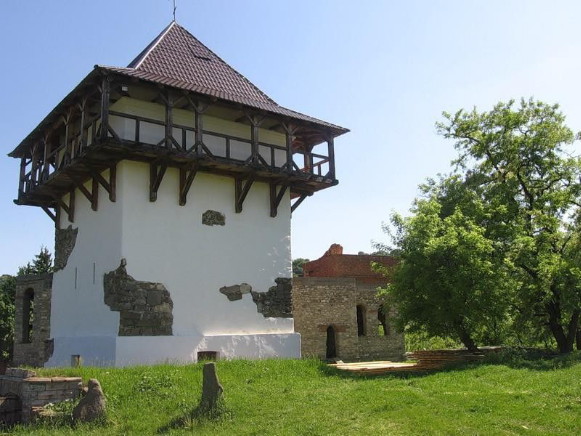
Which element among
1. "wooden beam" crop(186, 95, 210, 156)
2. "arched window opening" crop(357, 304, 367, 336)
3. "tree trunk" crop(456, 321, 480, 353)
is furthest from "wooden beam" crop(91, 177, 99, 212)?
"arched window opening" crop(357, 304, 367, 336)

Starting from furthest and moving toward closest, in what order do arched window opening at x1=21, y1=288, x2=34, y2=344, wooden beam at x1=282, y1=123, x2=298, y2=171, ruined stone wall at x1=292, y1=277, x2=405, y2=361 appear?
ruined stone wall at x1=292, y1=277, x2=405, y2=361, arched window opening at x1=21, y1=288, x2=34, y2=344, wooden beam at x1=282, y1=123, x2=298, y2=171

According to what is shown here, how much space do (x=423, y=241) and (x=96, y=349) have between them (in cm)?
790

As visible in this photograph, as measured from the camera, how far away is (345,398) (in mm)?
9305

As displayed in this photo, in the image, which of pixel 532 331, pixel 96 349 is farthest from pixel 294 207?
pixel 532 331

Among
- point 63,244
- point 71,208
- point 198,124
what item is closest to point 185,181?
point 198,124

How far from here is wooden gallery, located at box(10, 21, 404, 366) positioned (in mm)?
13227

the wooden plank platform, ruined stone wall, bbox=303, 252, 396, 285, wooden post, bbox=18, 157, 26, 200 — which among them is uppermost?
wooden post, bbox=18, 157, 26, 200

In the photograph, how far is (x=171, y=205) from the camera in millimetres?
14109

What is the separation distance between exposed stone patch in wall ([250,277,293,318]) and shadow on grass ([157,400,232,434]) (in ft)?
20.2

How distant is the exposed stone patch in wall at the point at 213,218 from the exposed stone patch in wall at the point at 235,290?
1587mm

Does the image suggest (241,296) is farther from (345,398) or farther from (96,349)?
(345,398)

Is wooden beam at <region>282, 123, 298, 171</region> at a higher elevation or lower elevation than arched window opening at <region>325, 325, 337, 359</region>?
higher

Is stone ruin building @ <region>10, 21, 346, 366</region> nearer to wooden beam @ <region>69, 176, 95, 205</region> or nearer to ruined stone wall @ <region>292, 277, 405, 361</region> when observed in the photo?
wooden beam @ <region>69, 176, 95, 205</region>

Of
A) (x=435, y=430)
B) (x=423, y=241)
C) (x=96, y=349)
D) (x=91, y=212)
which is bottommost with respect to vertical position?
(x=435, y=430)
